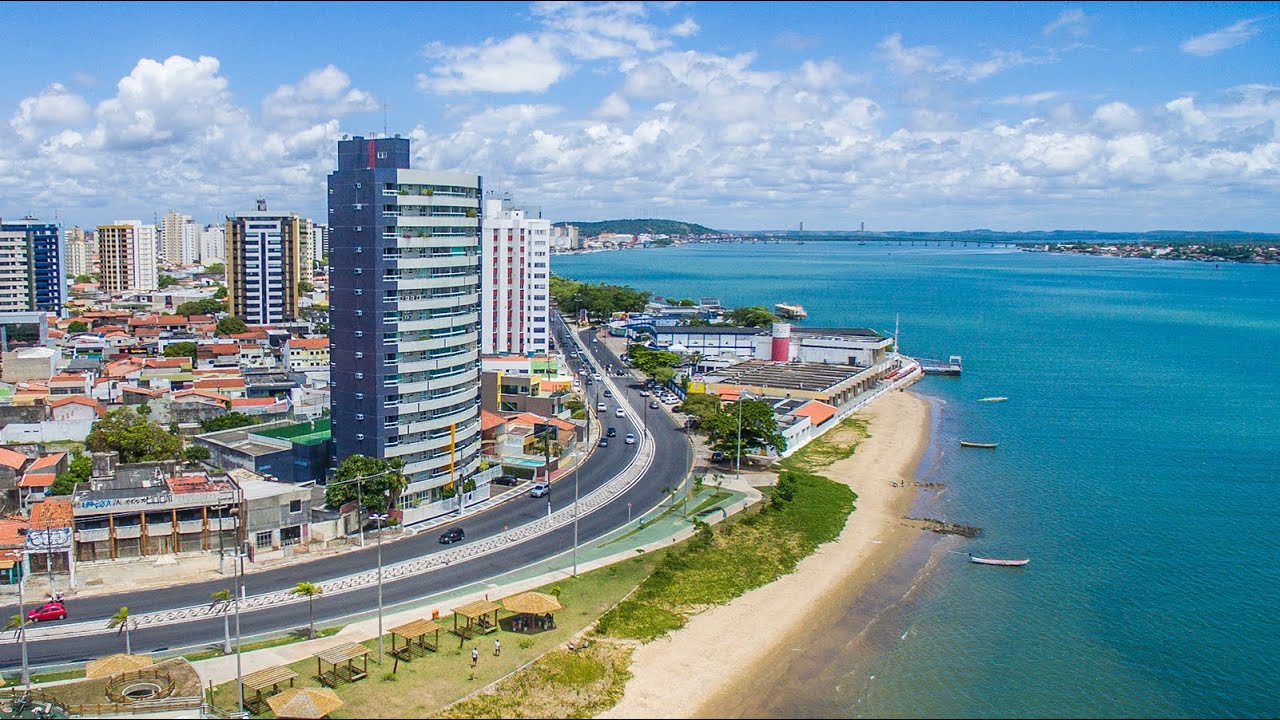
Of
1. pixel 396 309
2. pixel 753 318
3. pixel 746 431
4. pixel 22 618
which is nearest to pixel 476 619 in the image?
pixel 22 618

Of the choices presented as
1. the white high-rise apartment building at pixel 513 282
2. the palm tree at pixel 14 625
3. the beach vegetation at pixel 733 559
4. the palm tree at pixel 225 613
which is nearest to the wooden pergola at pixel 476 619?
the beach vegetation at pixel 733 559

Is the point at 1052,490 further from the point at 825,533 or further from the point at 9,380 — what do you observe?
the point at 9,380

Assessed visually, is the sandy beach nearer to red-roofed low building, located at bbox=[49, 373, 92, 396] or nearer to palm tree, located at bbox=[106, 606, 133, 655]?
palm tree, located at bbox=[106, 606, 133, 655]

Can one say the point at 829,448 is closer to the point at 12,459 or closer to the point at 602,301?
the point at 12,459

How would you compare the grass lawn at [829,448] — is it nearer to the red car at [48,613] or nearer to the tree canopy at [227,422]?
the tree canopy at [227,422]

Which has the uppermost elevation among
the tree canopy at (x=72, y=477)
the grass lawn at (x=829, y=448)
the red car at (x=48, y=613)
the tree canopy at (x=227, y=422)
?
the tree canopy at (x=227, y=422)

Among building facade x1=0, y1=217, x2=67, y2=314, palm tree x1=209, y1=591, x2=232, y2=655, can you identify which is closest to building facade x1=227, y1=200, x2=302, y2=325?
building facade x1=0, y1=217, x2=67, y2=314
